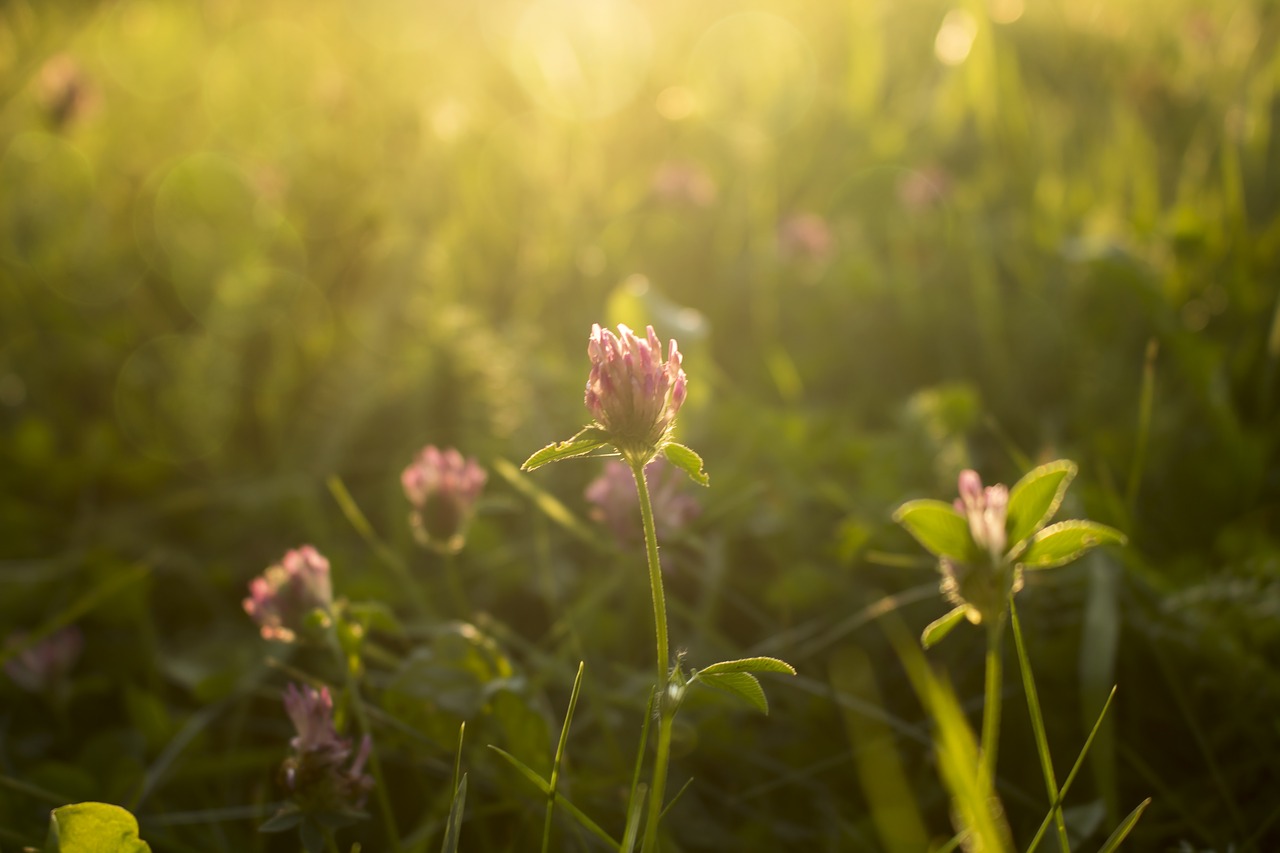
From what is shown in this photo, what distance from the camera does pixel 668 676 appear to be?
860 mm

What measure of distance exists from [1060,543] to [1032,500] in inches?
Answer: 1.9

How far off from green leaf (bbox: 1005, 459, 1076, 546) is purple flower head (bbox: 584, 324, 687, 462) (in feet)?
0.97

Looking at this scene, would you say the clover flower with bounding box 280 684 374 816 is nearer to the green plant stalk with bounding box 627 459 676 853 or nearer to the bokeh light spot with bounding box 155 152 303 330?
the green plant stalk with bounding box 627 459 676 853

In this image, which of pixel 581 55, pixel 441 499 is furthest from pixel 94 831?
pixel 581 55

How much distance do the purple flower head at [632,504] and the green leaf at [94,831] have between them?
0.59 meters

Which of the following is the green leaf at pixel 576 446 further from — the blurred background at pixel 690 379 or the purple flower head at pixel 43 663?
the purple flower head at pixel 43 663

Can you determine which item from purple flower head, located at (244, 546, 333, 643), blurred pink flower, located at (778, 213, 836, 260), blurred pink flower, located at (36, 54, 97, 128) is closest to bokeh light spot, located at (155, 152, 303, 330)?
blurred pink flower, located at (36, 54, 97, 128)

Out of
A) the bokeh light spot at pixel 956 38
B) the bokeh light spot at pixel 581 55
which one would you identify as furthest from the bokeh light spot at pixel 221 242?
the bokeh light spot at pixel 956 38

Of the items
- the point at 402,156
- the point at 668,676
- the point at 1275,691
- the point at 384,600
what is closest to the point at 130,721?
the point at 384,600

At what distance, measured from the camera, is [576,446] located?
0.85 m

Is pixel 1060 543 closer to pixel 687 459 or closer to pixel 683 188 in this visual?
pixel 687 459

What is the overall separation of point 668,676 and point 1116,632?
2.10 feet

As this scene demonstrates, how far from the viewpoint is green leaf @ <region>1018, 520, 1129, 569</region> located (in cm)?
85

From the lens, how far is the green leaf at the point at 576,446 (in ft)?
2.79
